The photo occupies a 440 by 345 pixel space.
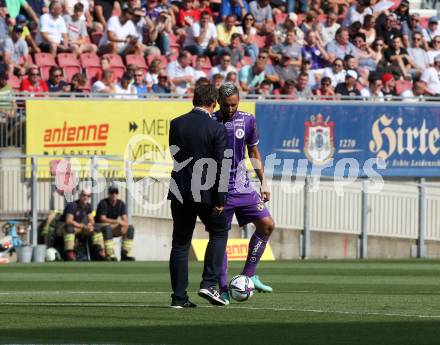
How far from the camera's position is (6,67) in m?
25.7

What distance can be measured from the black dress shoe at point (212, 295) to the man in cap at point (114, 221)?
12.4 metres

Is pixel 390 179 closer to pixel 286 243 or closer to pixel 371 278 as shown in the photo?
pixel 286 243

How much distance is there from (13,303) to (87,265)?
9.64 meters

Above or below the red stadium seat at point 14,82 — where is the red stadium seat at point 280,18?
Answer: above

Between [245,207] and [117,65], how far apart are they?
14.0 metres

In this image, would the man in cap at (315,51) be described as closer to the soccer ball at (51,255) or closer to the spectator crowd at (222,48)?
the spectator crowd at (222,48)

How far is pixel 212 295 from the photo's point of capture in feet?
41.0

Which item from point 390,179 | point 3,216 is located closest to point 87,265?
point 3,216

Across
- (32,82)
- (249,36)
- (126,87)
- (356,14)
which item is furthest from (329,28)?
(32,82)

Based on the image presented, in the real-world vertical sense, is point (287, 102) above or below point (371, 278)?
above

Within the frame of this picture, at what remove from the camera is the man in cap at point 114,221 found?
25.0 metres

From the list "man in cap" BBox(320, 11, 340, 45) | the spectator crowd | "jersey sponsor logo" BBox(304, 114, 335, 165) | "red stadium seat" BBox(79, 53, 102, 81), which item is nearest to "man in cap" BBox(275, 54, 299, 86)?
Result: the spectator crowd

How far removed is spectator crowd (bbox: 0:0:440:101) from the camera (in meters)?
26.7

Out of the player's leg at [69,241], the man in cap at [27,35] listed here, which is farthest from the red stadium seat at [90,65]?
the player's leg at [69,241]
